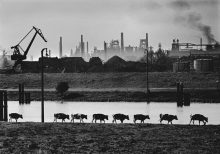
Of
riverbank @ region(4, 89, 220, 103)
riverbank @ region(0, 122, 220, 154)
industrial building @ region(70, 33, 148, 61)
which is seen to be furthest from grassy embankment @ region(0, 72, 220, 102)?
industrial building @ region(70, 33, 148, 61)

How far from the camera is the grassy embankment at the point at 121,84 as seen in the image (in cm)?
5978

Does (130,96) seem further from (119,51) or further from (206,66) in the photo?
(119,51)

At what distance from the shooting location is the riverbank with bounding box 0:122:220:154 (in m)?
20.0

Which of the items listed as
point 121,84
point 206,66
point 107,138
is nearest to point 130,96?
point 121,84

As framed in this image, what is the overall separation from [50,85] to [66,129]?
56929 mm

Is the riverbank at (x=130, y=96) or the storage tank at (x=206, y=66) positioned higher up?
the storage tank at (x=206, y=66)

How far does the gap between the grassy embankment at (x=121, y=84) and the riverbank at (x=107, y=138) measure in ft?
102

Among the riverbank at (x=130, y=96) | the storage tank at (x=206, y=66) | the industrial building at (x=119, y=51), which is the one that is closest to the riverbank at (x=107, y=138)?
the riverbank at (x=130, y=96)

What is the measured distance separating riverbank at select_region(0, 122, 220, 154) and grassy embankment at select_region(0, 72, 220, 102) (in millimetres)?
30955

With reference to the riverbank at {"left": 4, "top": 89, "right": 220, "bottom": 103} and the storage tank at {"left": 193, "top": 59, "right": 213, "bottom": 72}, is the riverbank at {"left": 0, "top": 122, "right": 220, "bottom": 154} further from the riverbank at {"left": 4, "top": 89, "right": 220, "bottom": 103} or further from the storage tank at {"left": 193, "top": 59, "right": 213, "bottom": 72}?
the storage tank at {"left": 193, "top": 59, "right": 213, "bottom": 72}

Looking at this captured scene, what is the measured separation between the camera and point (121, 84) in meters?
80.5

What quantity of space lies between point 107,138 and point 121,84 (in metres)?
57.3

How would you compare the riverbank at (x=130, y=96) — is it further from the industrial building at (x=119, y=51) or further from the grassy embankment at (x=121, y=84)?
the industrial building at (x=119, y=51)

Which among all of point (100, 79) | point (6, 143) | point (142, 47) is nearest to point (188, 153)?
point (6, 143)
